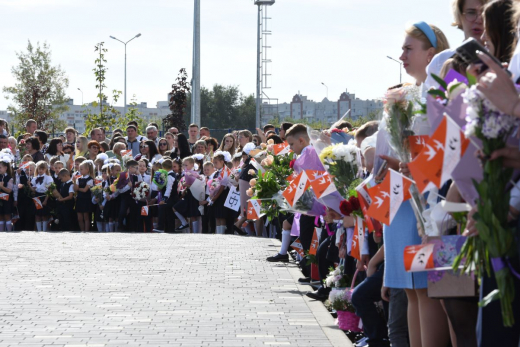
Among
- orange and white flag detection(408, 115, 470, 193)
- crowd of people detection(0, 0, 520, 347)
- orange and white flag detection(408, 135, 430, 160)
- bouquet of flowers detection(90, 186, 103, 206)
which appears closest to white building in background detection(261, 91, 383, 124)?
crowd of people detection(0, 0, 520, 347)

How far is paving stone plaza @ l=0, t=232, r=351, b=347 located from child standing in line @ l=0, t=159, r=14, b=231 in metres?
5.45

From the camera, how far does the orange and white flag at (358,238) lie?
7359 millimetres

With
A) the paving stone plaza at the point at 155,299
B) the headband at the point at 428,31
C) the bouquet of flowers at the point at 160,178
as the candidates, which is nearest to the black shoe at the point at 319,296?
the paving stone plaza at the point at 155,299

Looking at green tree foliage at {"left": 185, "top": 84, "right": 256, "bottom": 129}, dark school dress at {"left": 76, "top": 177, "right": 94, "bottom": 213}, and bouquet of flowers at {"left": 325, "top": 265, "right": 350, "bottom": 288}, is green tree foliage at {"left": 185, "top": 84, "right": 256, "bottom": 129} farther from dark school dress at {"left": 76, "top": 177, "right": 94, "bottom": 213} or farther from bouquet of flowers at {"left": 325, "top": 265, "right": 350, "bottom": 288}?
bouquet of flowers at {"left": 325, "top": 265, "right": 350, "bottom": 288}

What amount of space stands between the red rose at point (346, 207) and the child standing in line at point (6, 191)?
15555 millimetres

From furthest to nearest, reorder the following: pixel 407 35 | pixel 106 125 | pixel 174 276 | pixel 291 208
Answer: pixel 106 125, pixel 174 276, pixel 291 208, pixel 407 35

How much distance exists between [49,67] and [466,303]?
54604 mm

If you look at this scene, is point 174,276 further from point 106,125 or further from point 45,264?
point 106,125

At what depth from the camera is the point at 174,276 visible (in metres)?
12.1

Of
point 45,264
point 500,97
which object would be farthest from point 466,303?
point 45,264

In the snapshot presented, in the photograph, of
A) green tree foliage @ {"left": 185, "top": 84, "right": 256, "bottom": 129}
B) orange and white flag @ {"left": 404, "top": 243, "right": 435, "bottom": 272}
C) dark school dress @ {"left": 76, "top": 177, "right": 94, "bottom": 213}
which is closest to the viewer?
orange and white flag @ {"left": 404, "top": 243, "right": 435, "bottom": 272}

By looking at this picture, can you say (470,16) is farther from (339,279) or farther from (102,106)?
(102,106)

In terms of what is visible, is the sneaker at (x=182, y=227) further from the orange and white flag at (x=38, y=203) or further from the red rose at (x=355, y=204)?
the red rose at (x=355, y=204)

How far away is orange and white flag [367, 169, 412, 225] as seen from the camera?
5.25 metres
